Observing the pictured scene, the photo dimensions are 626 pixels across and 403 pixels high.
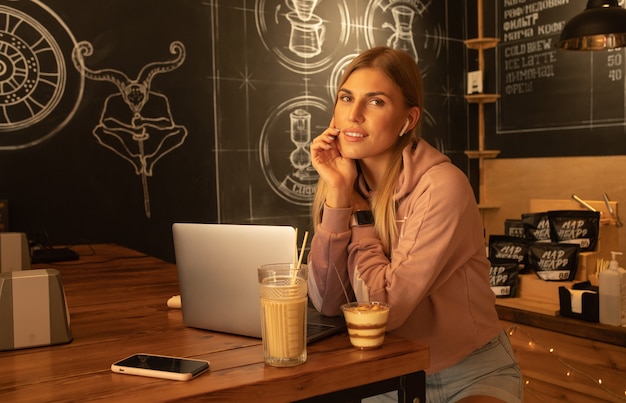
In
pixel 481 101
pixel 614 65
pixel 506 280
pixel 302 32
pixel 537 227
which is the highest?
pixel 302 32

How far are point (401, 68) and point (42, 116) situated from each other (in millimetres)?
2598

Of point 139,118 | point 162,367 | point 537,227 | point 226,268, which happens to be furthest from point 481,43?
point 162,367

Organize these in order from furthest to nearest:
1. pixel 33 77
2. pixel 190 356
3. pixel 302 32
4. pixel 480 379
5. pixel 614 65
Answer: pixel 302 32, pixel 614 65, pixel 33 77, pixel 480 379, pixel 190 356

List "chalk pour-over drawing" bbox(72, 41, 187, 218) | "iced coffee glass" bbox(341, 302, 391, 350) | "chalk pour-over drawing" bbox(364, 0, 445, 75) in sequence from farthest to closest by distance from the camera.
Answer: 1. "chalk pour-over drawing" bbox(364, 0, 445, 75)
2. "chalk pour-over drawing" bbox(72, 41, 187, 218)
3. "iced coffee glass" bbox(341, 302, 391, 350)

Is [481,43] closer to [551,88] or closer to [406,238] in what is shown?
[551,88]

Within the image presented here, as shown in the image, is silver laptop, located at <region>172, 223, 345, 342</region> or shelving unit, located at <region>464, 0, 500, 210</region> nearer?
silver laptop, located at <region>172, 223, 345, 342</region>

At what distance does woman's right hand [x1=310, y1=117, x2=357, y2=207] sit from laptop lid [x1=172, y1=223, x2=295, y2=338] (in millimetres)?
412

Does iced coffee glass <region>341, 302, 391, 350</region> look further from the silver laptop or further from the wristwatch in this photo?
the wristwatch

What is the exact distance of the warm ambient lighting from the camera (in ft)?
10.6

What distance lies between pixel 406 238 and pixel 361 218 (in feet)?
0.57

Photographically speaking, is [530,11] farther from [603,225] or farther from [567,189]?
[603,225]

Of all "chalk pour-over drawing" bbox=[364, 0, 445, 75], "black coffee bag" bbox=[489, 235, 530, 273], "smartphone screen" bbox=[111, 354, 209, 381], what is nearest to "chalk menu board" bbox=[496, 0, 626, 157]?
"chalk pour-over drawing" bbox=[364, 0, 445, 75]

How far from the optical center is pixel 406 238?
1565 mm

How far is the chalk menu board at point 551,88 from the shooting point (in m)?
4.67
